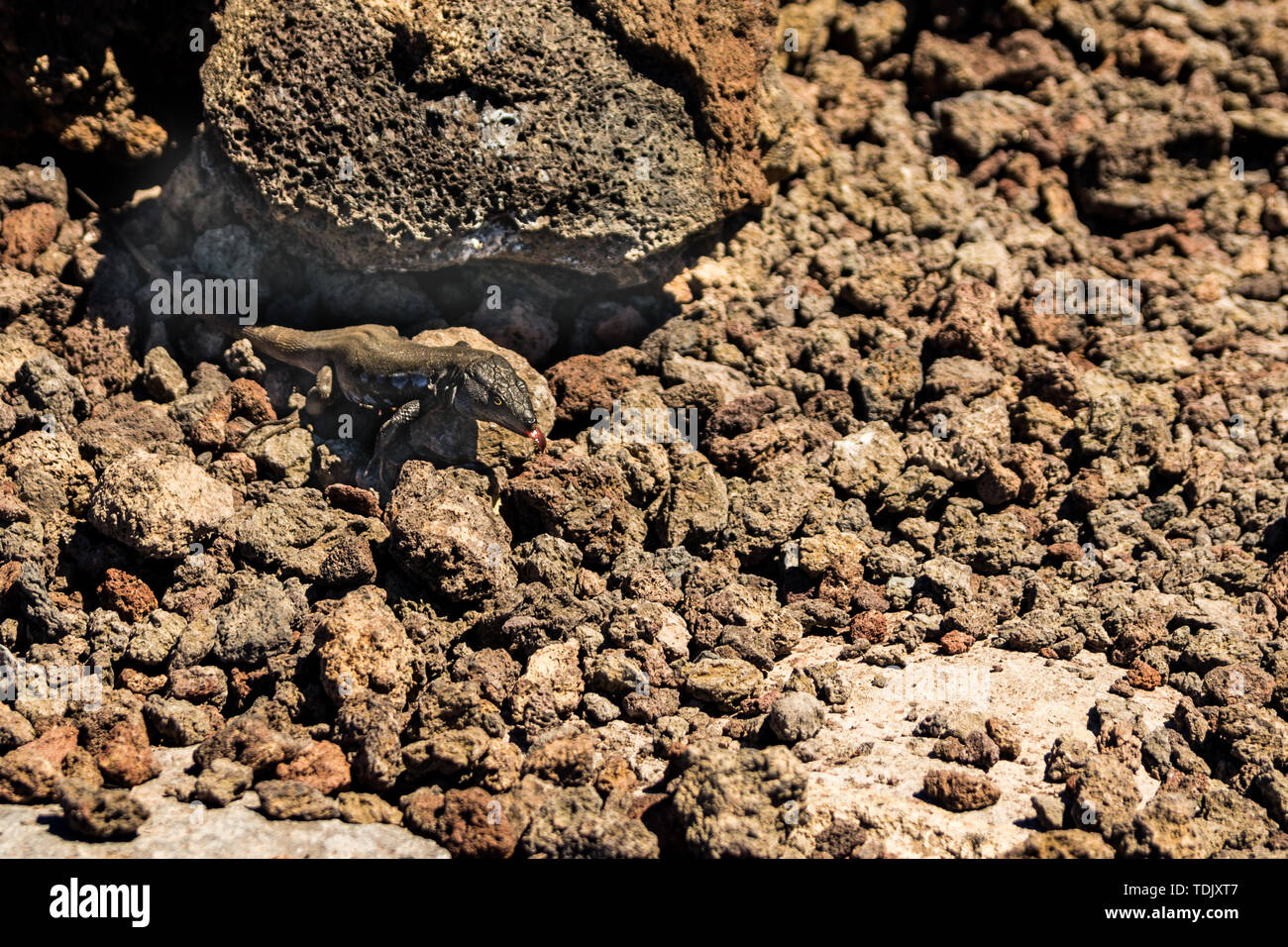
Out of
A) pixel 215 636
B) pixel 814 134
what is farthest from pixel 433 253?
pixel 814 134

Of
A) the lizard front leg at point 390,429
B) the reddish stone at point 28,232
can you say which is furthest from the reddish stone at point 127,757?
the reddish stone at point 28,232

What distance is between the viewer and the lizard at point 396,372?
5.89 m

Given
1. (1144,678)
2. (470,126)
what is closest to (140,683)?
(470,126)

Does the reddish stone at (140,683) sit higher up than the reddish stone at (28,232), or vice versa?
the reddish stone at (28,232)

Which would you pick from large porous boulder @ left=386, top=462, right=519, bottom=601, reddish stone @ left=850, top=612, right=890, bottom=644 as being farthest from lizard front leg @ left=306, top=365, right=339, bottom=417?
reddish stone @ left=850, top=612, right=890, bottom=644

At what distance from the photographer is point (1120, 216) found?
848cm

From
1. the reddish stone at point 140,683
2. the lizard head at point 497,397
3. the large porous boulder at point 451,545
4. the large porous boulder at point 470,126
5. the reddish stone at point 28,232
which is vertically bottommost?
the reddish stone at point 140,683

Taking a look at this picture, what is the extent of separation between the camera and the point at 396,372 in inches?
242

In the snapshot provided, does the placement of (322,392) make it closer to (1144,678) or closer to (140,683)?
(140,683)

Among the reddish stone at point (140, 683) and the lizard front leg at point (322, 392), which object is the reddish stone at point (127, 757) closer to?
the reddish stone at point (140, 683)

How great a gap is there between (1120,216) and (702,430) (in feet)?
14.8

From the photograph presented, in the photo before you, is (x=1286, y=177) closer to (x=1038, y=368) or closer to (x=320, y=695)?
(x=1038, y=368)

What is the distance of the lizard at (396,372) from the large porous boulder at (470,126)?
1.78ft

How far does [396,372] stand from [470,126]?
1590mm
